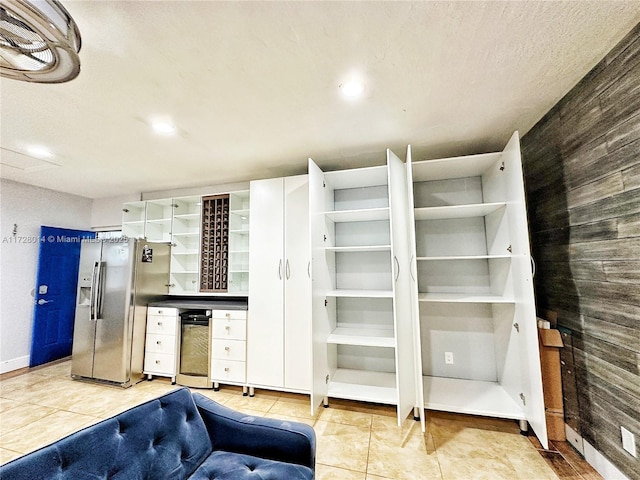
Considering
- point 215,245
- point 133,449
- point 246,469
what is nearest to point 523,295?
point 246,469

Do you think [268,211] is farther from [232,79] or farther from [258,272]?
[232,79]

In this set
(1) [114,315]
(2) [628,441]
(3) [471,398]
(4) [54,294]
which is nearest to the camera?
(2) [628,441]

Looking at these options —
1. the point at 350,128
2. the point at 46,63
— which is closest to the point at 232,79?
the point at 46,63

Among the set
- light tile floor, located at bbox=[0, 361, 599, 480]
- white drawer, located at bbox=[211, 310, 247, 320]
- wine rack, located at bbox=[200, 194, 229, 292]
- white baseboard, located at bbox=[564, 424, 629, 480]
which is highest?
wine rack, located at bbox=[200, 194, 229, 292]

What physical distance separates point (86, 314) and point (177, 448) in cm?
313

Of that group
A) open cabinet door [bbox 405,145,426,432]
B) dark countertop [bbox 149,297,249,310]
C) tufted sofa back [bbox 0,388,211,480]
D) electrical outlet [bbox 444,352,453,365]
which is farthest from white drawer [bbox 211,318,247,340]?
electrical outlet [bbox 444,352,453,365]

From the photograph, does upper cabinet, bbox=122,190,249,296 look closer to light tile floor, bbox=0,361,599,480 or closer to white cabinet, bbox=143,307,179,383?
white cabinet, bbox=143,307,179,383

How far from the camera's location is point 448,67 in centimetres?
160

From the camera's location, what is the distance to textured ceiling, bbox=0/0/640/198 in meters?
1.26

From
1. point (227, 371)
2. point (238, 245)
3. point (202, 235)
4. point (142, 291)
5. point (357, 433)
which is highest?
point (202, 235)

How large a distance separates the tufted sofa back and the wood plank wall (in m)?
2.39

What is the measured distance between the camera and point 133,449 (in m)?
1.10

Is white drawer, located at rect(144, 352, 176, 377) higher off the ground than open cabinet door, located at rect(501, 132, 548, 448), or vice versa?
open cabinet door, located at rect(501, 132, 548, 448)

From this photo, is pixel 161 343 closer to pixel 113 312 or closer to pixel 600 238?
pixel 113 312
